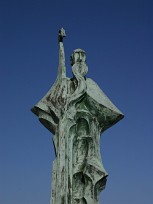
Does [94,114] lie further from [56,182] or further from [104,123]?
[56,182]

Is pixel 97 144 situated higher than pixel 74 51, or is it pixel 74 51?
pixel 74 51

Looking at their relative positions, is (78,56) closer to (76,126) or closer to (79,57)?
(79,57)

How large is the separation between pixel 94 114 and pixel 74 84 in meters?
0.95

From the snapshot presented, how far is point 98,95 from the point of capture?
38.3ft

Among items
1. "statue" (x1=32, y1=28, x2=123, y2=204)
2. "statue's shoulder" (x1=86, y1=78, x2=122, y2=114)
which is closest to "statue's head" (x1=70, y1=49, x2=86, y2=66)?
"statue" (x1=32, y1=28, x2=123, y2=204)

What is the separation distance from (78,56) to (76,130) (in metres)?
2.12

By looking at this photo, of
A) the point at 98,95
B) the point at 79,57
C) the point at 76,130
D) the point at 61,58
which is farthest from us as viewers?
the point at 79,57

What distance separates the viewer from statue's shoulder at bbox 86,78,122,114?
11.5m

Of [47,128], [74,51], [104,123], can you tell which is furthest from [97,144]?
[74,51]

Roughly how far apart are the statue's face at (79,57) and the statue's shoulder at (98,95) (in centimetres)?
53

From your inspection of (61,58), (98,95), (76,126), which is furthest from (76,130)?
(61,58)

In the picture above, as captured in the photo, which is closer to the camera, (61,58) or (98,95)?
(98,95)

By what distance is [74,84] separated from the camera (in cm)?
1161

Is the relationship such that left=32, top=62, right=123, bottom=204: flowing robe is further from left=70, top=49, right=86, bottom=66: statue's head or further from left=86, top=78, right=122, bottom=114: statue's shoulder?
left=70, top=49, right=86, bottom=66: statue's head
